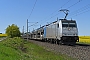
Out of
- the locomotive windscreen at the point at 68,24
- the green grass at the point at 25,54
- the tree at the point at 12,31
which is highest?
the tree at the point at 12,31

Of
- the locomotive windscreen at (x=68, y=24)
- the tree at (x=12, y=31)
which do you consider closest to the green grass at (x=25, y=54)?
the locomotive windscreen at (x=68, y=24)

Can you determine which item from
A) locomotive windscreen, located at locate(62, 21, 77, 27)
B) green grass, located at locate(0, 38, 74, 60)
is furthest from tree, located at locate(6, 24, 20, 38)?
Result: green grass, located at locate(0, 38, 74, 60)

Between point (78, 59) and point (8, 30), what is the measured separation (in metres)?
79.2

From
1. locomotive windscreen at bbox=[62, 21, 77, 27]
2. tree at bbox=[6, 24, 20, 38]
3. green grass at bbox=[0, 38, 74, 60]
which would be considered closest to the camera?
green grass at bbox=[0, 38, 74, 60]

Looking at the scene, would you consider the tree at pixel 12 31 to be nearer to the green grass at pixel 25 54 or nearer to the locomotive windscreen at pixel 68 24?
the locomotive windscreen at pixel 68 24

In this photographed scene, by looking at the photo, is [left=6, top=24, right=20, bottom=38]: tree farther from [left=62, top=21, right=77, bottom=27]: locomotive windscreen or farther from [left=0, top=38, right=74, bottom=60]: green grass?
[left=0, top=38, right=74, bottom=60]: green grass

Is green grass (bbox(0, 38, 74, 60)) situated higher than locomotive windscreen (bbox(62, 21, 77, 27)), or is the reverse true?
locomotive windscreen (bbox(62, 21, 77, 27))

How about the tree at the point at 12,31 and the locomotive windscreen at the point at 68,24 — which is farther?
the tree at the point at 12,31

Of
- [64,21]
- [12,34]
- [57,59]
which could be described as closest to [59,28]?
[64,21]

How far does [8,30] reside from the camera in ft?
305

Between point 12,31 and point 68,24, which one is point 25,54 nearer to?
point 68,24

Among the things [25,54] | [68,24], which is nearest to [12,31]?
[68,24]

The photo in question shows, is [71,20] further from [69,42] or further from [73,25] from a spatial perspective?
[69,42]

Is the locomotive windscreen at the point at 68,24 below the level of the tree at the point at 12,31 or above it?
below
